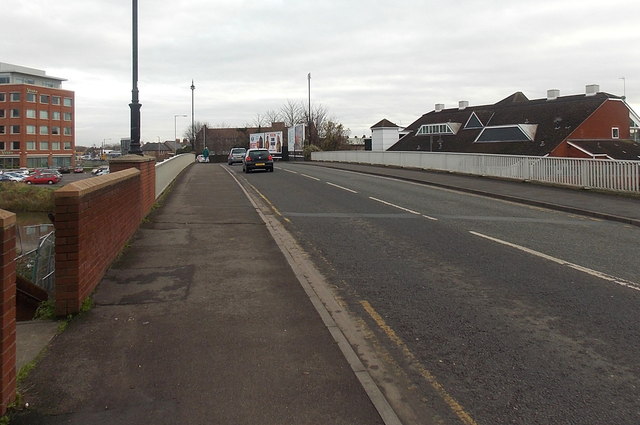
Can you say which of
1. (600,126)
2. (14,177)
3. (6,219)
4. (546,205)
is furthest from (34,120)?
(6,219)

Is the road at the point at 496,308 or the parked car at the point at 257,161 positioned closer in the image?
the road at the point at 496,308

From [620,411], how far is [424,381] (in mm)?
1287

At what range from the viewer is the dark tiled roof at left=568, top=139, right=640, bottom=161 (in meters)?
47.4

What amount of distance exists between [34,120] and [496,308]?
10653 cm

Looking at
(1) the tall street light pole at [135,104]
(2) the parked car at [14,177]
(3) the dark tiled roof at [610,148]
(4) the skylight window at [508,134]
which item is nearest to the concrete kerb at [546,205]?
(1) the tall street light pole at [135,104]

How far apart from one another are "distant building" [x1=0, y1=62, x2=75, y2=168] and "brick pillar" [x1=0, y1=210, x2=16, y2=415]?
10348 centimetres

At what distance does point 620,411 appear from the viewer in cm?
347

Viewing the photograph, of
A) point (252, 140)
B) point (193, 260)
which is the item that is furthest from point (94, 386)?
point (252, 140)

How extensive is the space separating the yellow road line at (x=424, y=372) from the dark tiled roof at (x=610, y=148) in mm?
47218

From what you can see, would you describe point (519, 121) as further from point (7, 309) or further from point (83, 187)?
point (7, 309)

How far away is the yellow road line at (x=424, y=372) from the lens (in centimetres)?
345

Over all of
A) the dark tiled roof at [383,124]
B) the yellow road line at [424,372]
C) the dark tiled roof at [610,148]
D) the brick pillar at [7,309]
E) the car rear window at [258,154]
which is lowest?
the yellow road line at [424,372]

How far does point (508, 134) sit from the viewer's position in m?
56.2

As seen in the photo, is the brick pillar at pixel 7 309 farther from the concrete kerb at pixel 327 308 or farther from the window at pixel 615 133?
the window at pixel 615 133
